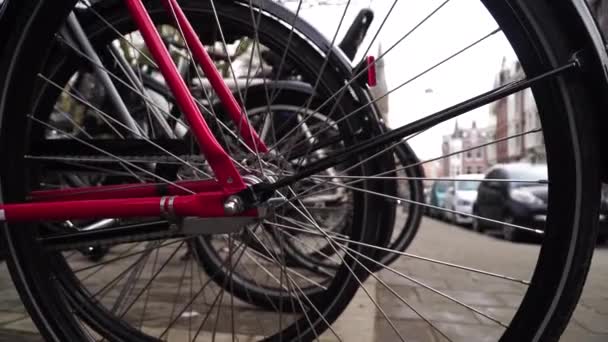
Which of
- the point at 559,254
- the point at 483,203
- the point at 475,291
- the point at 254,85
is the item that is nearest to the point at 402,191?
the point at 475,291

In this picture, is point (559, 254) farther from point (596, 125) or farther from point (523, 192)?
point (523, 192)

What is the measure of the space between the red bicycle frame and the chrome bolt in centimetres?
1

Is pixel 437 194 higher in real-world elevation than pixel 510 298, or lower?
higher

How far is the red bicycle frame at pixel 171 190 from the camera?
1.45m

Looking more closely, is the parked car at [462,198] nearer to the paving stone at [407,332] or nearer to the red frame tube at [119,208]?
the paving stone at [407,332]

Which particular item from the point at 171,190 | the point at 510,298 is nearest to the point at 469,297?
the point at 510,298

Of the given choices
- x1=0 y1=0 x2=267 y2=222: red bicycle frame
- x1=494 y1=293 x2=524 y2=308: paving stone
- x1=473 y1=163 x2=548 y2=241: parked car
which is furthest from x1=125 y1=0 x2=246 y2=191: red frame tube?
x1=473 y1=163 x2=548 y2=241: parked car

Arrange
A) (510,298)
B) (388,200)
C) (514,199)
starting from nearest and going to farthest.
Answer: (388,200) → (510,298) → (514,199)

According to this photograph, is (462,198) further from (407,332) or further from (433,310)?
(407,332)

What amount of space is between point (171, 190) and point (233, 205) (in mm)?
293

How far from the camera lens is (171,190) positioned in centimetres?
162

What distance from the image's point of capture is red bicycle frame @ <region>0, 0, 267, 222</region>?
145cm

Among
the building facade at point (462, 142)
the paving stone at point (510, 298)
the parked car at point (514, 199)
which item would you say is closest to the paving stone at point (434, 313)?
the paving stone at point (510, 298)

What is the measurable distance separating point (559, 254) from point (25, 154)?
4.82 ft
